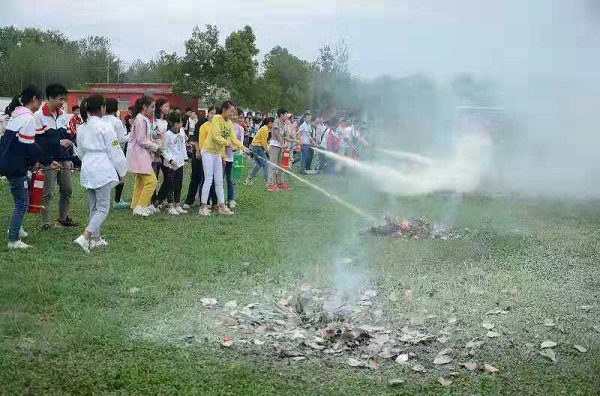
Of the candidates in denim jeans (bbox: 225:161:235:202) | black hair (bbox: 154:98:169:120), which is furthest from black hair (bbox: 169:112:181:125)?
denim jeans (bbox: 225:161:235:202)

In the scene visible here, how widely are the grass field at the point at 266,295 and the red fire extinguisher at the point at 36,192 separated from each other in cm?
38

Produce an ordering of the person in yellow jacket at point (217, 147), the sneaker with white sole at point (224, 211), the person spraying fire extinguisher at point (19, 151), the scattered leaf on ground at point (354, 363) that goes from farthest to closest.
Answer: the sneaker with white sole at point (224, 211) → the person in yellow jacket at point (217, 147) → the person spraying fire extinguisher at point (19, 151) → the scattered leaf on ground at point (354, 363)

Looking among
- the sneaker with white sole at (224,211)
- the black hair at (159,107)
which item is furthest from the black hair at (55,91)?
the sneaker with white sole at (224,211)

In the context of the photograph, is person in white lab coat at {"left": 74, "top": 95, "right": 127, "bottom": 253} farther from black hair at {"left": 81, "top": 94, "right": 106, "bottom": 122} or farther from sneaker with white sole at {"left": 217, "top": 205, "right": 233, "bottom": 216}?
sneaker with white sole at {"left": 217, "top": 205, "right": 233, "bottom": 216}

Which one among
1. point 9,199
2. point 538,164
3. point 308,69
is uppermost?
point 308,69

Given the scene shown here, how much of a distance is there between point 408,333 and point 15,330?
357 centimetres

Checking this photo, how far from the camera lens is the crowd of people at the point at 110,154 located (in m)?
8.97

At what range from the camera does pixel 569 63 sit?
918 centimetres

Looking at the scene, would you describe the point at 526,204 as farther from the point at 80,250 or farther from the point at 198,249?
the point at 80,250

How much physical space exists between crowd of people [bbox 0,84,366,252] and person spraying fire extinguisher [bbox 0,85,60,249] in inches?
0.5

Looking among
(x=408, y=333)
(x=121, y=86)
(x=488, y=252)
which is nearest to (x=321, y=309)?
(x=408, y=333)

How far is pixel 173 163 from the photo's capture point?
13.0m

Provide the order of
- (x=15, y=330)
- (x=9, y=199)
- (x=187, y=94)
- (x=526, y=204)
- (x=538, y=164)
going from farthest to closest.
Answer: (x=187, y=94) < (x=526, y=204) < (x=9, y=199) < (x=538, y=164) < (x=15, y=330)

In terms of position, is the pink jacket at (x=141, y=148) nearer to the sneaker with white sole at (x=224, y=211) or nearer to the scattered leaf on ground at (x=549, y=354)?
the sneaker with white sole at (x=224, y=211)
